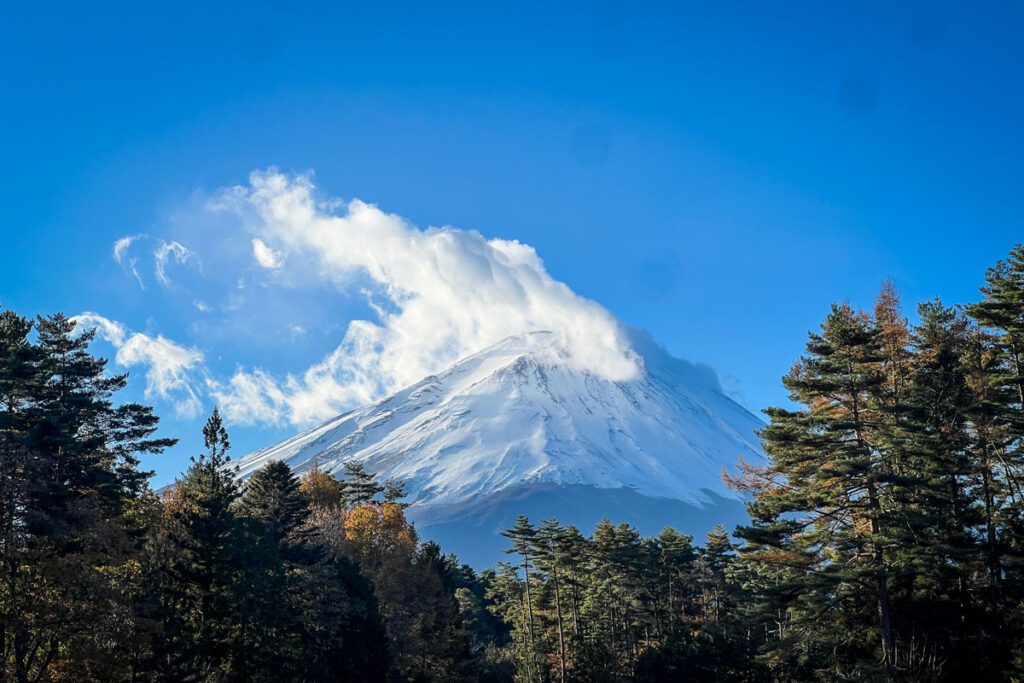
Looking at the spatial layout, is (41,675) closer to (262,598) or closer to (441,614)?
(262,598)

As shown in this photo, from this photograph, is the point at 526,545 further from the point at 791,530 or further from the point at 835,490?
the point at 835,490

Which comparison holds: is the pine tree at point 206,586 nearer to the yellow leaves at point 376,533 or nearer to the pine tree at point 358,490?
the yellow leaves at point 376,533

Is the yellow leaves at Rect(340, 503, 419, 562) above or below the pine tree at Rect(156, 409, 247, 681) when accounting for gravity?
above

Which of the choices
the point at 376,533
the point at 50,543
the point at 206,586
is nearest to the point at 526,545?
the point at 376,533

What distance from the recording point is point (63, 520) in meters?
22.4

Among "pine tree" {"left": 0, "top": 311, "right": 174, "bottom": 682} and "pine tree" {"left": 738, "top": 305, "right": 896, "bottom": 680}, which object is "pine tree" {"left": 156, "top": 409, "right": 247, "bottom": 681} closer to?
"pine tree" {"left": 0, "top": 311, "right": 174, "bottom": 682}

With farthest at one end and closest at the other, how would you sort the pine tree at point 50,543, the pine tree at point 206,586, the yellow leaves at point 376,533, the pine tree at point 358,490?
the pine tree at point 358,490 → the yellow leaves at point 376,533 → the pine tree at point 206,586 → the pine tree at point 50,543

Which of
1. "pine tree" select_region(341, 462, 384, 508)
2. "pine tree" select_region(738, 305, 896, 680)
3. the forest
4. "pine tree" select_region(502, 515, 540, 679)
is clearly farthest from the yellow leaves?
"pine tree" select_region(738, 305, 896, 680)

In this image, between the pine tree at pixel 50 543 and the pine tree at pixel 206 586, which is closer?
the pine tree at pixel 50 543

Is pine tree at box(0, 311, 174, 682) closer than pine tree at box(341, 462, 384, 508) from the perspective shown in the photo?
Yes

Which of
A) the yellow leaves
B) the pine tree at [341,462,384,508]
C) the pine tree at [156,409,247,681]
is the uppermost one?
the pine tree at [341,462,384,508]

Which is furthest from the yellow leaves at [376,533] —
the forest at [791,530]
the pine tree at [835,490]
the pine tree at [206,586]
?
the pine tree at [835,490]

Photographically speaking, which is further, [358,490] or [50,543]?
[358,490]

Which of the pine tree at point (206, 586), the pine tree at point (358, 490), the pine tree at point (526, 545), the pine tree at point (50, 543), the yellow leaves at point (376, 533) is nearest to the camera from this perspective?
the pine tree at point (50, 543)
